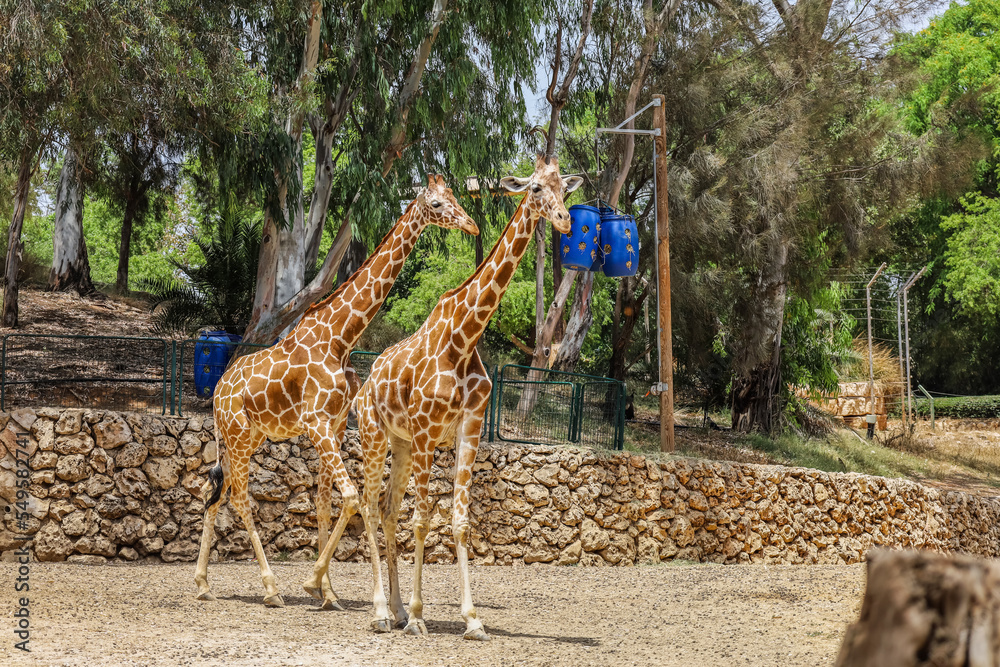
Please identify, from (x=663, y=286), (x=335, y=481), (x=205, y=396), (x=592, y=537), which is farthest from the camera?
(x=663, y=286)

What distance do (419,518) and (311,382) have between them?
1.52 metres

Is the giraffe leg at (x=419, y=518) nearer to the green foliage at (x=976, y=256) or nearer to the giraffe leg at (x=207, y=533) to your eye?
the giraffe leg at (x=207, y=533)

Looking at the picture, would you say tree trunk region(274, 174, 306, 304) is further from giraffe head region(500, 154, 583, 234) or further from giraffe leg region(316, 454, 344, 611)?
giraffe head region(500, 154, 583, 234)

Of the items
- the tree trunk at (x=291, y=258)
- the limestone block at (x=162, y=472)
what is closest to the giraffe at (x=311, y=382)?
the limestone block at (x=162, y=472)

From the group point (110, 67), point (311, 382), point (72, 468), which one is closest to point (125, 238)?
point (110, 67)

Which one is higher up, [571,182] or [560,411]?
[571,182]

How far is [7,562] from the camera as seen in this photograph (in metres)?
9.91

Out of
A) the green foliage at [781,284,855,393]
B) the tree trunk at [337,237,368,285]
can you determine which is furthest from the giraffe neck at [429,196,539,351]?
the green foliage at [781,284,855,393]

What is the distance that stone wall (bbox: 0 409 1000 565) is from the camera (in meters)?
10.5

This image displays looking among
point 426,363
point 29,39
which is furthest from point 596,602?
point 29,39

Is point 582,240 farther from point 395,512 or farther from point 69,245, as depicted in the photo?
point 69,245

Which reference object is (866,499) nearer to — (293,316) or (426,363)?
(293,316)

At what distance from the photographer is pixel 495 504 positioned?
12.8 meters

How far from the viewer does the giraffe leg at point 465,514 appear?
6953 mm
